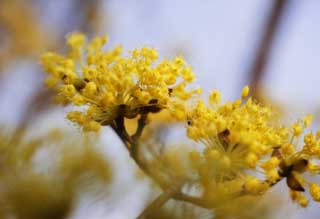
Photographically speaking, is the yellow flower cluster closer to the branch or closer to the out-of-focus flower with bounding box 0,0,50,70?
the branch

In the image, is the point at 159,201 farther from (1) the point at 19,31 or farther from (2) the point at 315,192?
(1) the point at 19,31

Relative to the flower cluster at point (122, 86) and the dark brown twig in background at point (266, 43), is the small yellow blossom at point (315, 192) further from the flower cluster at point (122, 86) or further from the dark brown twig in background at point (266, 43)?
the dark brown twig in background at point (266, 43)

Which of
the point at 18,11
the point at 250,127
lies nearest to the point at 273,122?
the point at 250,127

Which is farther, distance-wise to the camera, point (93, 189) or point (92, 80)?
point (92, 80)

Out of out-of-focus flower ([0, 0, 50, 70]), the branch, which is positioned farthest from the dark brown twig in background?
the branch

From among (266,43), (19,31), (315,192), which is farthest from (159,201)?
(19,31)

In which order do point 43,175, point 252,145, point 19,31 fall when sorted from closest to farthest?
point 43,175, point 252,145, point 19,31

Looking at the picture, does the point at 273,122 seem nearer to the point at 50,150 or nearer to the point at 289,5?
the point at 50,150
